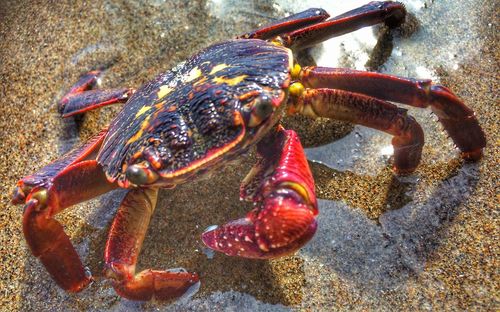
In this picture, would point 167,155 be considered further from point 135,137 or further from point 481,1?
point 481,1

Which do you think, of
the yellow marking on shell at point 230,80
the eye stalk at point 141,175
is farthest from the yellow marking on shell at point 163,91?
the eye stalk at point 141,175

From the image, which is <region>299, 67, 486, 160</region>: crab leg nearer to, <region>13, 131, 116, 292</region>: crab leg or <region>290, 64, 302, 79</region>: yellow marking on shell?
<region>290, 64, 302, 79</region>: yellow marking on shell

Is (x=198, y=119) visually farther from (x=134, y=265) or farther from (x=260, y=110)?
(x=134, y=265)

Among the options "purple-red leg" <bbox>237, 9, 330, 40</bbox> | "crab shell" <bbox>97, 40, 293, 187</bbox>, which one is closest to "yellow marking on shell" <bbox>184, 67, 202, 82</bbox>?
"crab shell" <bbox>97, 40, 293, 187</bbox>

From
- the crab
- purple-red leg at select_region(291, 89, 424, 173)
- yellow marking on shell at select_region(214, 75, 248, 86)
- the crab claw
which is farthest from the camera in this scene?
purple-red leg at select_region(291, 89, 424, 173)

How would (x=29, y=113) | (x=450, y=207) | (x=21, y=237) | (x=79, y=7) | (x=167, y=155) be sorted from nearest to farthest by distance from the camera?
1. (x=167, y=155)
2. (x=450, y=207)
3. (x=21, y=237)
4. (x=29, y=113)
5. (x=79, y=7)

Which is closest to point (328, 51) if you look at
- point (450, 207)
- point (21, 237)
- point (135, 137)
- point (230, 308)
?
point (450, 207)

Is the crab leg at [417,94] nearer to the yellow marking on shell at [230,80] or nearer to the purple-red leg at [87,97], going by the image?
the yellow marking on shell at [230,80]
